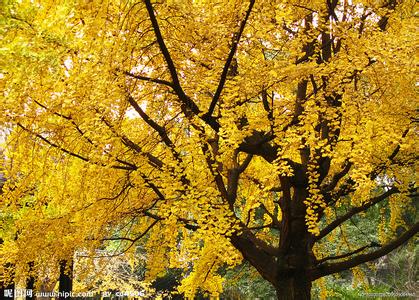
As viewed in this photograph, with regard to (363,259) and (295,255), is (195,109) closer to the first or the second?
(295,255)

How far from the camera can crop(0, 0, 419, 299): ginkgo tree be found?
3.54 metres

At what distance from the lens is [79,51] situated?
11.8 feet

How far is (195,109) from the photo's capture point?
15.7 ft

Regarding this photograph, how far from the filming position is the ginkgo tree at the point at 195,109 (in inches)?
140

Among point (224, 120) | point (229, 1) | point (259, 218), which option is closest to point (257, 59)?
point (229, 1)

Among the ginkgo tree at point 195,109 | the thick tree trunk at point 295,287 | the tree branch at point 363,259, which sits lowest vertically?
the thick tree trunk at point 295,287

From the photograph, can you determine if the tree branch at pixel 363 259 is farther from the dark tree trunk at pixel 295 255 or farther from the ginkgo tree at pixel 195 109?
the dark tree trunk at pixel 295 255

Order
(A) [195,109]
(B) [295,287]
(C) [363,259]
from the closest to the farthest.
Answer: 1. (A) [195,109]
2. (B) [295,287]
3. (C) [363,259]

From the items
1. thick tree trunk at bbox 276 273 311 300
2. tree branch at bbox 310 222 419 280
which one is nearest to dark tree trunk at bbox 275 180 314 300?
thick tree trunk at bbox 276 273 311 300

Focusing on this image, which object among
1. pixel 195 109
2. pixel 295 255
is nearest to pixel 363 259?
pixel 295 255

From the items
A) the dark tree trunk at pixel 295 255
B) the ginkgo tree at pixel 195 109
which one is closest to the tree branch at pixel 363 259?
the ginkgo tree at pixel 195 109

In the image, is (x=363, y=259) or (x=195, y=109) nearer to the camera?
(x=195, y=109)

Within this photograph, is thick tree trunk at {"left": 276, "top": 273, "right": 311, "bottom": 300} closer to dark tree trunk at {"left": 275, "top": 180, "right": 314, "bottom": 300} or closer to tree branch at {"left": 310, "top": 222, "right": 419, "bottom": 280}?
dark tree trunk at {"left": 275, "top": 180, "right": 314, "bottom": 300}

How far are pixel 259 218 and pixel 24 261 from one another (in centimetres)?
968
